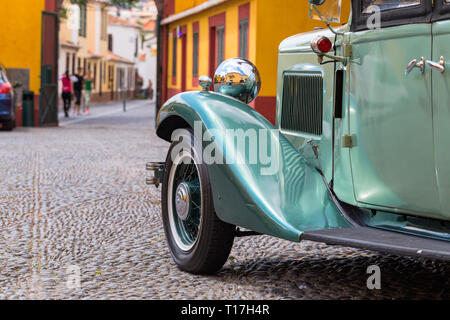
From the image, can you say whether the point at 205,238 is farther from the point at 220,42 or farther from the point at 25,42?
the point at 25,42

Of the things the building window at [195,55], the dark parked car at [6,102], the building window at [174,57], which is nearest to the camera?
the dark parked car at [6,102]

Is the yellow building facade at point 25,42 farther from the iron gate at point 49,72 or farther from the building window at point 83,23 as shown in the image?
the building window at point 83,23

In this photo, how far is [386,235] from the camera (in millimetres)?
3861

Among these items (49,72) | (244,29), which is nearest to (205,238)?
(244,29)

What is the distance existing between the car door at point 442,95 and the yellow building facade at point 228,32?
866 cm

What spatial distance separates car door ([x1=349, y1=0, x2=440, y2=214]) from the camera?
3730 mm

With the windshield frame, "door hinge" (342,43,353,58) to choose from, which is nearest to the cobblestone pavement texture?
"door hinge" (342,43,353,58)

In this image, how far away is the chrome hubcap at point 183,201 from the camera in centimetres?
488

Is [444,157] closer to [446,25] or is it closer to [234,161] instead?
[446,25]

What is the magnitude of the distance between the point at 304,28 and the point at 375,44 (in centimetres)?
1425

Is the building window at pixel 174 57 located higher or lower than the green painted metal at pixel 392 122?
higher

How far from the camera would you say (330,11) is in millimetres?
4133

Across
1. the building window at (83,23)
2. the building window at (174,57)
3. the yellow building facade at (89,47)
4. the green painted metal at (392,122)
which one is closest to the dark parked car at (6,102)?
the building window at (174,57)

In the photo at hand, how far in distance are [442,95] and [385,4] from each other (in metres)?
0.60
